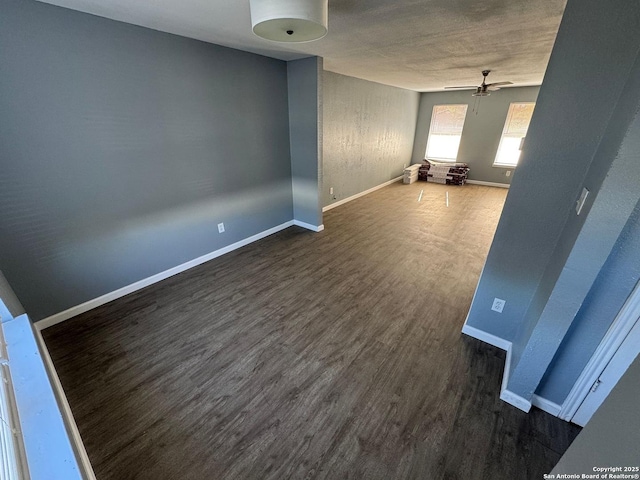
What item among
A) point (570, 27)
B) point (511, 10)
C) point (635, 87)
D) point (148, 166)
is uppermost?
point (511, 10)

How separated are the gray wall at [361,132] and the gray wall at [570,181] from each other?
10.2 feet

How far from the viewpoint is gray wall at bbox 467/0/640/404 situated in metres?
1.01

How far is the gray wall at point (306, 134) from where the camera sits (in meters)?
3.31

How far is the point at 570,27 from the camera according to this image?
124 centimetres

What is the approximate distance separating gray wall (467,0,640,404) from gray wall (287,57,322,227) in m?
2.51

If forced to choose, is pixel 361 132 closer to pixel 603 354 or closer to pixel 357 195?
pixel 357 195

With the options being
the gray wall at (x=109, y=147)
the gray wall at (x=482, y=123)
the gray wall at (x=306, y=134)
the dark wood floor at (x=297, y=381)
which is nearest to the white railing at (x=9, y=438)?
the dark wood floor at (x=297, y=381)

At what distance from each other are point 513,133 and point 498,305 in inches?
255

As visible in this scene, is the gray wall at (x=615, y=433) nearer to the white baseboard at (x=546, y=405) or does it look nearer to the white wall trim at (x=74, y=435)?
the white baseboard at (x=546, y=405)

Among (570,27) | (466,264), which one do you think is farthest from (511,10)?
(466,264)

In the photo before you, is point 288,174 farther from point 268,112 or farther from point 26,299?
point 26,299

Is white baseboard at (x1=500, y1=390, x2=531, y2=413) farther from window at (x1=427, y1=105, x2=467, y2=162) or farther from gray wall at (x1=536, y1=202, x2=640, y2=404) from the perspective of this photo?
window at (x1=427, y1=105, x2=467, y2=162)

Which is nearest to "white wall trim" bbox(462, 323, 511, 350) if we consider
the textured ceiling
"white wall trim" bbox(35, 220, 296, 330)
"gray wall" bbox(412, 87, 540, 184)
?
the textured ceiling

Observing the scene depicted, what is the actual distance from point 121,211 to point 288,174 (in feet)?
7.23
